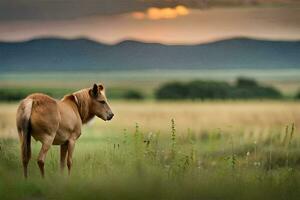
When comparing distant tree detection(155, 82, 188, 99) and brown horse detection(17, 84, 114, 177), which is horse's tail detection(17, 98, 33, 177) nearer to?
brown horse detection(17, 84, 114, 177)

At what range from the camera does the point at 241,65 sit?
22.2 ft

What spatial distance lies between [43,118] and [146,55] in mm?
984

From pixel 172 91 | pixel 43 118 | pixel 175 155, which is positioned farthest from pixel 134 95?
pixel 43 118

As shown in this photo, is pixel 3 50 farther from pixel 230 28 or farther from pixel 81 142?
pixel 230 28

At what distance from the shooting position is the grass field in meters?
6.55

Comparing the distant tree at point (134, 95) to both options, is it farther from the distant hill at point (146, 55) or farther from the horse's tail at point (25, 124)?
the horse's tail at point (25, 124)

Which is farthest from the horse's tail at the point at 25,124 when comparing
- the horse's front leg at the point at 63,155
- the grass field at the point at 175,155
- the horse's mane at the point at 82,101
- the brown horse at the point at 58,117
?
the horse's mane at the point at 82,101

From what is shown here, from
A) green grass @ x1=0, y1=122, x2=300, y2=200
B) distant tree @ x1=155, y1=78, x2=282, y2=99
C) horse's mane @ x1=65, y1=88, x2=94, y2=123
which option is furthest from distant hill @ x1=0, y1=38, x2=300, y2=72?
green grass @ x1=0, y1=122, x2=300, y2=200

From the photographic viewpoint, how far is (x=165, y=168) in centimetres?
661

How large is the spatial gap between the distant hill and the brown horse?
330 mm

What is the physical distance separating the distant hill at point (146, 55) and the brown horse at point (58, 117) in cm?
33

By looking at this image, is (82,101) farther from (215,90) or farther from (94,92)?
(215,90)

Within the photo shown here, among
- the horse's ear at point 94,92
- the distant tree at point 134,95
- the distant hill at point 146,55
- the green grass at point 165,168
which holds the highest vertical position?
the distant hill at point 146,55

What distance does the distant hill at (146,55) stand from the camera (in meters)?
6.78
